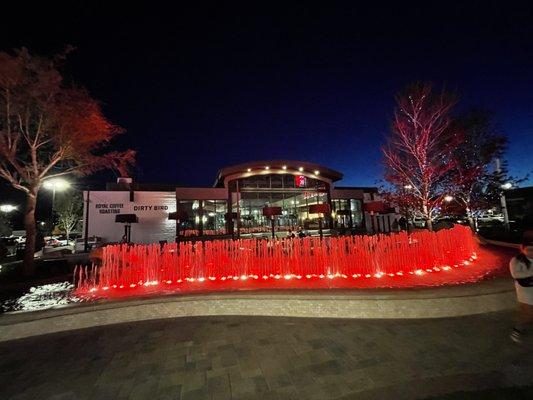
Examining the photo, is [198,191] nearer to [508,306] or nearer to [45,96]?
[45,96]

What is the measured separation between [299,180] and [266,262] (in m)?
14.2

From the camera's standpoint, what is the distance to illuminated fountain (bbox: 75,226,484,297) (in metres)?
7.21

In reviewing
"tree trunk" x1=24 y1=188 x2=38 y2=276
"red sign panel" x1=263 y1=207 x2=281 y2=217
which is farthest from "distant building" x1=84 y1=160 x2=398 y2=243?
"tree trunk" x1=24 y1=188 x2=38 y2=276

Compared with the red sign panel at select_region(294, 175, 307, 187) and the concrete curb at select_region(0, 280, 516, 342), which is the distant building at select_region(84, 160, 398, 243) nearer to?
the red sign panel at select_region(294, 175, 307, 187)

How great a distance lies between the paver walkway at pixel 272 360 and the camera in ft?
10.2

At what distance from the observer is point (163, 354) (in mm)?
3998

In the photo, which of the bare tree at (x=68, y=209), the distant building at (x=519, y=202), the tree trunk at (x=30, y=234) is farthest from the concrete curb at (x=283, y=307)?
the bare tree at (x=68, y=209)

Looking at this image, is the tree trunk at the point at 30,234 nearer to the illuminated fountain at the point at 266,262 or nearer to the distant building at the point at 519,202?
the illuminated fountain at the point at 266,262

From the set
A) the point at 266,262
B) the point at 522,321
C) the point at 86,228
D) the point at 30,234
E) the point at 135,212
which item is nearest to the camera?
the point at 522,321

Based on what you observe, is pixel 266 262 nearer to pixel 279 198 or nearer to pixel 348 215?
pixel 279 198

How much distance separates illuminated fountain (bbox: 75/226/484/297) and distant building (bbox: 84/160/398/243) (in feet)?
33.5

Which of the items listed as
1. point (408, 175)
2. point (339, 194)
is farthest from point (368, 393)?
point (339, 194)

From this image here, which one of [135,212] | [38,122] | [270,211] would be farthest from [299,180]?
[38,122]

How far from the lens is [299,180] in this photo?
21.1m
